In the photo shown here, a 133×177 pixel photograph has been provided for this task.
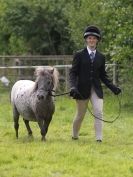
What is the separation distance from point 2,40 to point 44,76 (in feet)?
83.2

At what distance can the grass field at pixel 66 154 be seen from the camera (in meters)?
7.64

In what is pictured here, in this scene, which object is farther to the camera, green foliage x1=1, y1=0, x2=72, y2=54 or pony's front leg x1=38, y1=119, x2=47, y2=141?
green foliage x1=1, y1=0, x2=72, y2=54

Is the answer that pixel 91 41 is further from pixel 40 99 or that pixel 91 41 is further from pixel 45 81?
pixel 40 99

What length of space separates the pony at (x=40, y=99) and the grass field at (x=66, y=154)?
45 centimetres

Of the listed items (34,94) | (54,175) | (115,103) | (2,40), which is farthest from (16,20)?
(54,175)

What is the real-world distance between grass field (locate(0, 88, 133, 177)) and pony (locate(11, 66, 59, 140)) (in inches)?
17.7

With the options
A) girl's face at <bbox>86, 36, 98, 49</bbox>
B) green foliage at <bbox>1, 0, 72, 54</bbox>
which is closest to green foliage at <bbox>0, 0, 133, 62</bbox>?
green foliage at <bbox>1, 0, 72, 54</bbox>

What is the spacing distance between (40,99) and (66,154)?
1980 millimetres

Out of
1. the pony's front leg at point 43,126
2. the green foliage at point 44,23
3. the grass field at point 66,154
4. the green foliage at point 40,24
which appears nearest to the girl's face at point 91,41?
the pony's front leg at point 43,126

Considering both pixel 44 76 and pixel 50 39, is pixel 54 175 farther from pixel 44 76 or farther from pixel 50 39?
pixel 50 39

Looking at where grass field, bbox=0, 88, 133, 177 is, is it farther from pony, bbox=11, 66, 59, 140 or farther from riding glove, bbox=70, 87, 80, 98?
riding glove, bbox=70, 87, 80, 98

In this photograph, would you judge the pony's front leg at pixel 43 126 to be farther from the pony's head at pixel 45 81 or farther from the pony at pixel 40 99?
the pony's head at pixel 45 81

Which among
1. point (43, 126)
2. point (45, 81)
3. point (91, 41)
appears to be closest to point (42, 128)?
point (43, 126)

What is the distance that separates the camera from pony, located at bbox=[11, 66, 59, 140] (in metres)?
10.4
